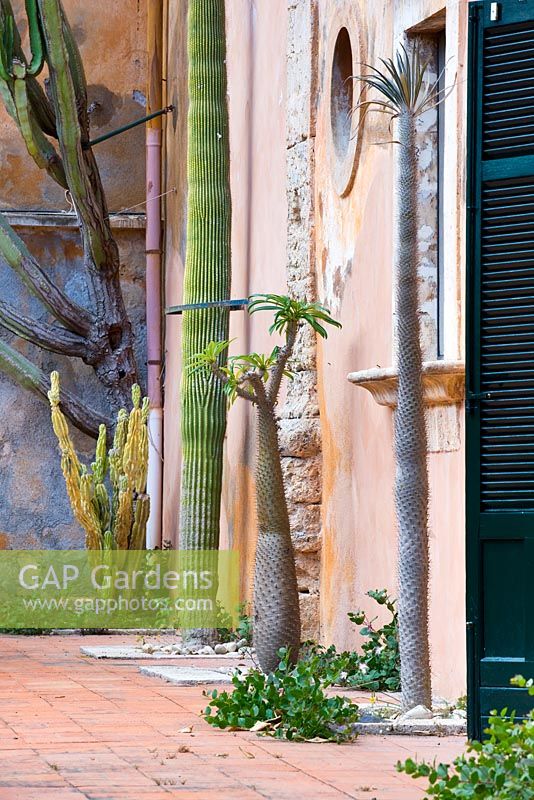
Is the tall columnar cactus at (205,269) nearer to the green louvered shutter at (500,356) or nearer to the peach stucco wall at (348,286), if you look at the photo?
the peach stucco wall at (348,286)

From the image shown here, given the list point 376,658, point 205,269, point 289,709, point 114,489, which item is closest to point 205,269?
point 205,269

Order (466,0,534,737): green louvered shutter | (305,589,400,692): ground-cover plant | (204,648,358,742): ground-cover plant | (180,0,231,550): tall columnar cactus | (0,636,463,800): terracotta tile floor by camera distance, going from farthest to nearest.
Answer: (180,0,231,550): tall columnar cactus
(305,589,400,692): ground-cover plant
(204,648,358,742): ground-cover plant
(466,0,534,737): green louvered shutter
(0,636,463,800): terracotta tile floor

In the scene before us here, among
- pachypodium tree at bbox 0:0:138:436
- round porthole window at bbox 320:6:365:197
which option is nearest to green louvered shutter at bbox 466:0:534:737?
round porthole window at bbox 320:6:365:197

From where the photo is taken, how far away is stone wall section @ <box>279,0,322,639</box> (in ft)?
26.8

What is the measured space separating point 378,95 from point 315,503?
245cm

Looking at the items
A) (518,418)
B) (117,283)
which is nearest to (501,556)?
(518,418)

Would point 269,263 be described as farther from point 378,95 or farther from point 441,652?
point 441,652

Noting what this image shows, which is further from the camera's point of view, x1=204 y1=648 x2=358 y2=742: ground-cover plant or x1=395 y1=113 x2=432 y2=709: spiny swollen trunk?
x1=395 y1=113 x2=432 y2=709: spiny swollen trunk

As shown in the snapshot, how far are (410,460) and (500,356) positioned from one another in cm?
97

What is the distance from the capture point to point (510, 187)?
15.7 feet

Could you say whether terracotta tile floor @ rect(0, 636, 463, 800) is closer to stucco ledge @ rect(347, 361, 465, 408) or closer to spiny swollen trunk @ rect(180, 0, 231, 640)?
stucco ledge @ rect(347, 361, 465, 408)

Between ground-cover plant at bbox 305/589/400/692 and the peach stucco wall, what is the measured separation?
0.20 meters

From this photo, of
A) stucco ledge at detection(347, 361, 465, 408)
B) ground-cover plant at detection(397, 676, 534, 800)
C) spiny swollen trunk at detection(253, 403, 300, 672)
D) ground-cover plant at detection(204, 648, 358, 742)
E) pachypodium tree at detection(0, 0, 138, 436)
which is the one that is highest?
pachypodium tree at detection(0, 0, 138, 436)

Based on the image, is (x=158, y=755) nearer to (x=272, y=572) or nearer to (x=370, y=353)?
(x=272, y=572)
